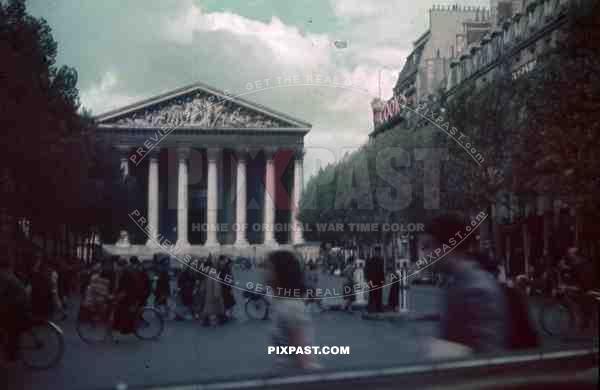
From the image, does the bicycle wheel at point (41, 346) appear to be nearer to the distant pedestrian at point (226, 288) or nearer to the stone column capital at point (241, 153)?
the distant pedestrian at point (226, 288)

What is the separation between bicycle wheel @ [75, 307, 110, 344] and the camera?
1906 cm

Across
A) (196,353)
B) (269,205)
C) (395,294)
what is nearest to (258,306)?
(395,294)

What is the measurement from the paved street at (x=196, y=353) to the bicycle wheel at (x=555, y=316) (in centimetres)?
215

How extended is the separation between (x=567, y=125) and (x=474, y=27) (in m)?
44.5

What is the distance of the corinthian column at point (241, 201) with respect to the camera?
9976 cm

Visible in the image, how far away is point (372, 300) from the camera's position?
26.1 meters

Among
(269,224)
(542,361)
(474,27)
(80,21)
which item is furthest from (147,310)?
(269,224)

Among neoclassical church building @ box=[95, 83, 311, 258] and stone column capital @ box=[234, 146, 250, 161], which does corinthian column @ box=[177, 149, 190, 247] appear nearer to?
neoclassical church building @ box=[95, 83, 311, 258]

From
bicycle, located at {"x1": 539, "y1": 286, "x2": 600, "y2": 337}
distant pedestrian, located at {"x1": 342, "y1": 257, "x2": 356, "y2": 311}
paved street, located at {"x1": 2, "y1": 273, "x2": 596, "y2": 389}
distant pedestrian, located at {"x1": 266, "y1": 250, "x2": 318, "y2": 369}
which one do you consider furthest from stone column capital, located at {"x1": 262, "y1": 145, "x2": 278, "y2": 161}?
distant pedestrian, located at {"x1": 266, "y1": 250, "x2": 318, "y2": 369}

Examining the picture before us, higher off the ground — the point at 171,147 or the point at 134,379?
the point at 171,147

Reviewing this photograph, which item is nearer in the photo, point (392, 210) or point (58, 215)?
point (58, 215)

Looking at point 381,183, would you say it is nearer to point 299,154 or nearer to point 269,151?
point 269,151

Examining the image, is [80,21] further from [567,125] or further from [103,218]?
[103,218]

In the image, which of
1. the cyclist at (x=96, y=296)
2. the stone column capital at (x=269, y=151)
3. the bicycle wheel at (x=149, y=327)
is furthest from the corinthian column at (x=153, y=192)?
the bicycle wheel at (x=149, y=327)
